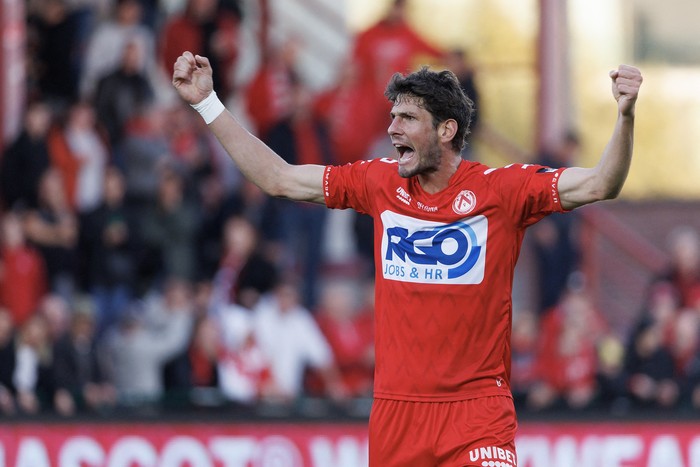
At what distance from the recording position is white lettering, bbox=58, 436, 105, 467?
10.2 meters

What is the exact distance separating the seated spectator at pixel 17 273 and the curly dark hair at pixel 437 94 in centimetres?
689

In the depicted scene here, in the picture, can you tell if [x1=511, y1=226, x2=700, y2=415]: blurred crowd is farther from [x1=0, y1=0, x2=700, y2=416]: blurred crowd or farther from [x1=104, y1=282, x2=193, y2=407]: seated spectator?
[x1=104, y1=282, x2=193, y2=407]: seated spectator

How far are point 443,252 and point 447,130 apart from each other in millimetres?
530

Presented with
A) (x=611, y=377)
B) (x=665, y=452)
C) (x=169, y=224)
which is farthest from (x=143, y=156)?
(x=665, y=452)

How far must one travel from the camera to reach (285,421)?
10438 mm

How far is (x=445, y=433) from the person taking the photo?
598 centimetres

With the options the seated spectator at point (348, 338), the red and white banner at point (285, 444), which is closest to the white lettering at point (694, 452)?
the red and white banner at point (285, 444)

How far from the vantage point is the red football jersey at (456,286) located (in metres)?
6.06

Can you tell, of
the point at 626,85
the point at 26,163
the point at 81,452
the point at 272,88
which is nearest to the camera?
the point at 626,85

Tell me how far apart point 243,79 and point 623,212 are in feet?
14.8

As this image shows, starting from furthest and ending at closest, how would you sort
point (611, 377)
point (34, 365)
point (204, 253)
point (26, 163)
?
point (204, 253)
point (26, 163)
point (611, 377)
point (34, 365)

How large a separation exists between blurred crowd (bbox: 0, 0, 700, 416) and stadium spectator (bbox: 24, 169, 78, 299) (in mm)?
20

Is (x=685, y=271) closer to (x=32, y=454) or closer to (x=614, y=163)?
(x=32, y=454)

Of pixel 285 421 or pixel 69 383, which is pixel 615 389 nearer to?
pixel 285 421
